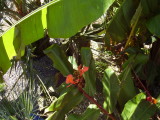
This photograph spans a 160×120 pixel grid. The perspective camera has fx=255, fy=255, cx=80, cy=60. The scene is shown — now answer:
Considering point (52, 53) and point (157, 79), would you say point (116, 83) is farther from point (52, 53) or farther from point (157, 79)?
point (157, 79)

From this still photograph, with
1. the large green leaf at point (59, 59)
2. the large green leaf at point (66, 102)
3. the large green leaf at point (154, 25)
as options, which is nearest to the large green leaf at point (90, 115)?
the large green leaf at point (66, 102)

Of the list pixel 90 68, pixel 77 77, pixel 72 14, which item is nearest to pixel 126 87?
pixel 90 68

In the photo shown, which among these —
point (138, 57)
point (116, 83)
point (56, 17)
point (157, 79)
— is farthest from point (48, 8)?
point (157, 79)

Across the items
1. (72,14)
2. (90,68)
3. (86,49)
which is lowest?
(90,68)

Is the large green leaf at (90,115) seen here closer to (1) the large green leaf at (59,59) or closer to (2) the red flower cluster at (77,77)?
(2) the red flower cluster at (77,77)

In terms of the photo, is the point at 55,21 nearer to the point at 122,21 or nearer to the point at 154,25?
the point at 122,21

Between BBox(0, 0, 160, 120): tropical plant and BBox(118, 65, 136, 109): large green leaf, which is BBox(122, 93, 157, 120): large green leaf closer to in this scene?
BBox(0, 0, 160, 120): tropical plant
